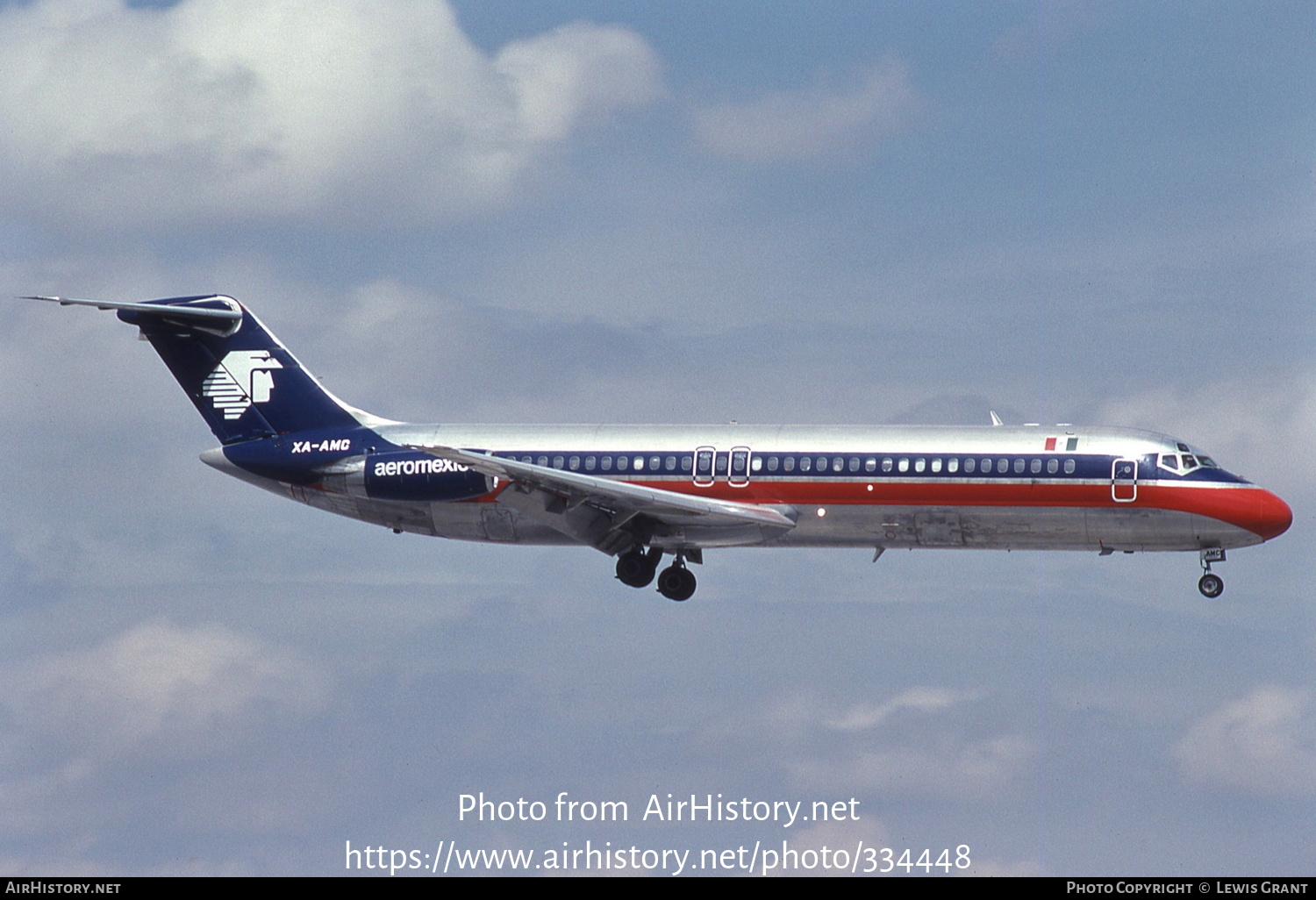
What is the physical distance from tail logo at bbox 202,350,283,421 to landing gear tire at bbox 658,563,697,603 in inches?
542

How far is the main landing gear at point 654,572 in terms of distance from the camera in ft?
155

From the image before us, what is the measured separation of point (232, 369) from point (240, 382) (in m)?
0.49

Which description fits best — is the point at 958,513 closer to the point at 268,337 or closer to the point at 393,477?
the point at 393,477

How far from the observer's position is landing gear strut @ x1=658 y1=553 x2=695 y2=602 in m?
47.8

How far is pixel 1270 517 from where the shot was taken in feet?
143

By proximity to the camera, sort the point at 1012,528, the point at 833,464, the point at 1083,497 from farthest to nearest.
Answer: the point at 833,464 → the point at 1012,528 → the point at 1083,497

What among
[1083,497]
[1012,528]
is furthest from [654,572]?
[1083,497]

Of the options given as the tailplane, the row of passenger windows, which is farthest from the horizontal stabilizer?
the row of passenger windows

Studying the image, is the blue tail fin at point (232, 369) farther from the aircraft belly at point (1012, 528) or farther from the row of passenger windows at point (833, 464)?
the aircraft belly at point (1012, 528)

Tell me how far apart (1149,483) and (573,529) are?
15349 mm

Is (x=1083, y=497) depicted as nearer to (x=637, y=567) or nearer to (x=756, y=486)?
(x=756, y=486)

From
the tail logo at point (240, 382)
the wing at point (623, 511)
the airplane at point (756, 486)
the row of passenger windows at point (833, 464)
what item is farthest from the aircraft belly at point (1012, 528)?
the tail logo at point (240, 382)

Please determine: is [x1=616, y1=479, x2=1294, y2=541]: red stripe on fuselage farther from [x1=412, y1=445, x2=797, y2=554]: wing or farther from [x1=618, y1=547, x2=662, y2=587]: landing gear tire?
[x1=618, y1=547, x2=662, y2=587]: landing gear tire
